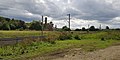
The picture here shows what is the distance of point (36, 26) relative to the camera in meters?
132

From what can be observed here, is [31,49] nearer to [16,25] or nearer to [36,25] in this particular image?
[36,25]

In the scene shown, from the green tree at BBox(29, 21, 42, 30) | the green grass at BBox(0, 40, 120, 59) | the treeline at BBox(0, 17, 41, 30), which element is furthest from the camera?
the green tree at BBox(29, 21, 42, 30)

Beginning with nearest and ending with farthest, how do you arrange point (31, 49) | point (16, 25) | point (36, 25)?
1. point (31, 49)
2. point (36, 25)
3. point (16, 25)

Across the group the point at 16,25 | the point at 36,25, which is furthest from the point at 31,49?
the point at 16,25

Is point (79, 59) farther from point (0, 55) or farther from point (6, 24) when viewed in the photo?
point (6, 24)

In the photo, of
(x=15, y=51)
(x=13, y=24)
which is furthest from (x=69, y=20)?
(x=13, y=24)

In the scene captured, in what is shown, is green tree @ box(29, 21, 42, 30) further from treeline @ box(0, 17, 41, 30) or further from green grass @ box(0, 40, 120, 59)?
green grass @ box(0, 40, 120, 59)

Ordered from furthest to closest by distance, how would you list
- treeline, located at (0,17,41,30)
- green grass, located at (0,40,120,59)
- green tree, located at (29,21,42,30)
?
green tree, located at (29,21,42,30)
treeline, located at (0,17,41,30)
green grass, located at (0,40,120,59)

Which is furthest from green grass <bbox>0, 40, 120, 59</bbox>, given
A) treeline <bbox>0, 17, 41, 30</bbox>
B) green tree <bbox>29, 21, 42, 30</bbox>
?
green tree <bbox>29, 21, 42, 30</bbox>

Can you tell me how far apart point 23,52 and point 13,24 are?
111 meters

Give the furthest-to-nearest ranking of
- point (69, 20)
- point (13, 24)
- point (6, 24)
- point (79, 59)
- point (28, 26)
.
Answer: point (28, 26)
point (13, 24)
point (6, 24)
point (69, 20)
point (79, 59)

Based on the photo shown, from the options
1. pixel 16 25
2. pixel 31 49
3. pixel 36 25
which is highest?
pixel 16 25

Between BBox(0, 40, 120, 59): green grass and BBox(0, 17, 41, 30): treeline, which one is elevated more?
BBox(0, 17, 41, 30): treeline

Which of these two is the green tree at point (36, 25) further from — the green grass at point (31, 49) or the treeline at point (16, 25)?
the green grass at point (31, 49)
